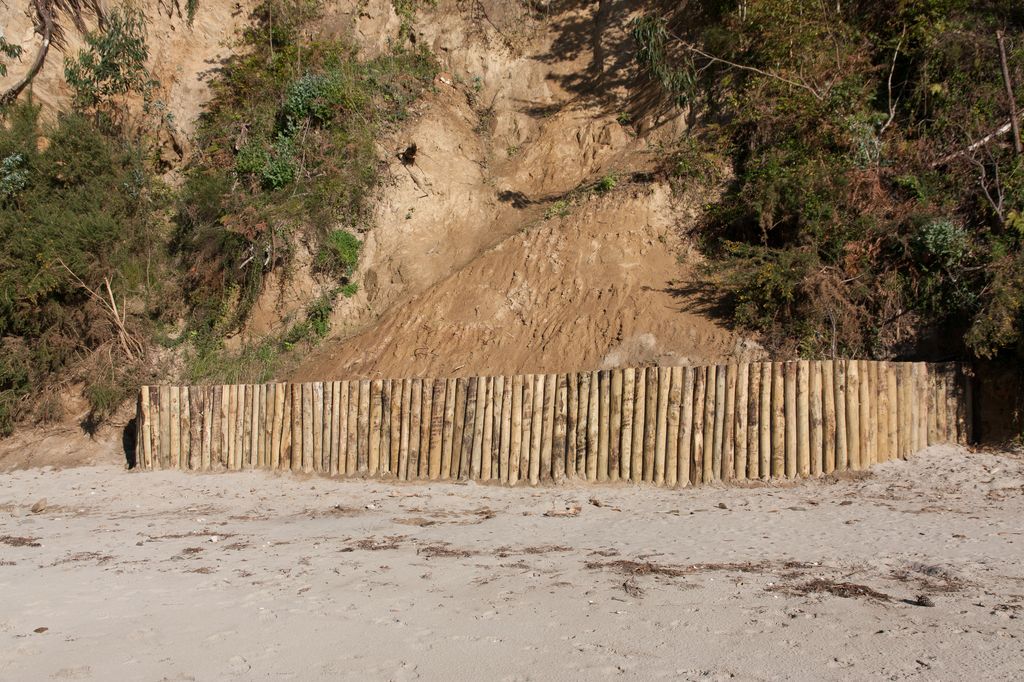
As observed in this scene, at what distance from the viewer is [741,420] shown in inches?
335

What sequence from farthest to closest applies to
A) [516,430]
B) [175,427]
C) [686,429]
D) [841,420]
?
[175,427]
[516,430]
[686,429]
[841,420]

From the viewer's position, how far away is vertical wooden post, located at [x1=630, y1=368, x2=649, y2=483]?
8.82 metres

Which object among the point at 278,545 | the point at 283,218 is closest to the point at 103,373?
the point at 283,218

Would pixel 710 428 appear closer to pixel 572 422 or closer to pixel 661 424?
pixel 661 424

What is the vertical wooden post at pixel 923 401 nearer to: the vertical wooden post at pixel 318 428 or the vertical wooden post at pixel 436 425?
the vertical wooden post at pixel 436 425

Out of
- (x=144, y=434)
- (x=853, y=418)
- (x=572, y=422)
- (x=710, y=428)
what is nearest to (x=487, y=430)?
(x=572, y=422)

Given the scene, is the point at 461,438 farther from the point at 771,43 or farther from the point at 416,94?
the point at 416,94

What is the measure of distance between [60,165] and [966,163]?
51.6ft

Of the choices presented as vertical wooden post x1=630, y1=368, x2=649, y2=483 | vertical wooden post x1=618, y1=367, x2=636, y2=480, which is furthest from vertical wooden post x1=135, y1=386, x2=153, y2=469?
vertical wooden post x1=630, y1=368, x2=649, y2=483

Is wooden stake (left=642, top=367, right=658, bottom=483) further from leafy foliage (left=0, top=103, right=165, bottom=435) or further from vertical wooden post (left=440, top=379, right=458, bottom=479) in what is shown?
leafy foliage (left=0, top=103, right=165, bottom=435)

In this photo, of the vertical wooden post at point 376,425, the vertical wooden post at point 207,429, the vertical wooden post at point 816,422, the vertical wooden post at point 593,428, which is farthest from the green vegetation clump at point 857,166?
the vertical wooden post at point 207,429

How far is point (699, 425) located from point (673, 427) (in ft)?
0.91

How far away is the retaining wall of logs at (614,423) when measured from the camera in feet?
27.6

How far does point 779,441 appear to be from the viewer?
8.41 m
